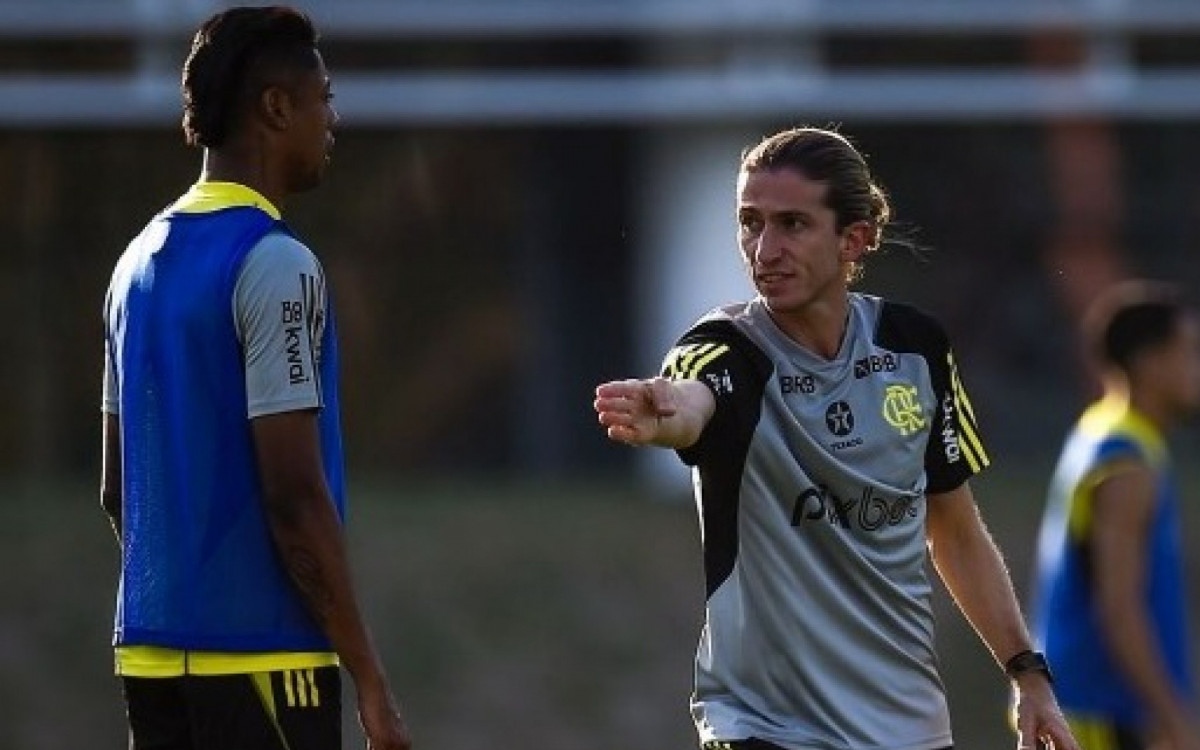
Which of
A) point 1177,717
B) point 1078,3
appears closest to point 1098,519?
point 1177,717

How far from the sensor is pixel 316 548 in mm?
5324

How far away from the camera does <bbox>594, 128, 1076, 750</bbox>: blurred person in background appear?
5.66 metres

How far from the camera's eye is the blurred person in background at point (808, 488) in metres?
5.66

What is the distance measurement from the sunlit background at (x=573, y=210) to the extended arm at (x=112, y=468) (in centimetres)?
1128

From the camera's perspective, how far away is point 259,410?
531 cm

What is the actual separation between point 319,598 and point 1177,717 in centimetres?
Answer: 337

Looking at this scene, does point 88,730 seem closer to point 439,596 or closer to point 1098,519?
point 439,596

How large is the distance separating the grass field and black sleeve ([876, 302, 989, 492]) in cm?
1034

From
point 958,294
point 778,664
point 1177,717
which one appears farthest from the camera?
point 958,294

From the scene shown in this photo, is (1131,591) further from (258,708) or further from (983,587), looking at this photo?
(258,708)

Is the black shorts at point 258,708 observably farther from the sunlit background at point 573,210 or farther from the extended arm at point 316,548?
the sunlit background at point 573,210

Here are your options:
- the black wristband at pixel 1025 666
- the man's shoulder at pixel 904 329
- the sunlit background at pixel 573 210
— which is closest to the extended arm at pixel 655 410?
the man's shoulder at pixel 904 329

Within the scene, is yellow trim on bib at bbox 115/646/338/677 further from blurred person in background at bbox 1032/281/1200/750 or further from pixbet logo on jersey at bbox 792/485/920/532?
blurred person in background at bbox 1032/281/1200/750

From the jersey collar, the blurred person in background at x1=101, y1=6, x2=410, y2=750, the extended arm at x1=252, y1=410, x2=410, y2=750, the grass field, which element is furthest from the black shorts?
the grass field
